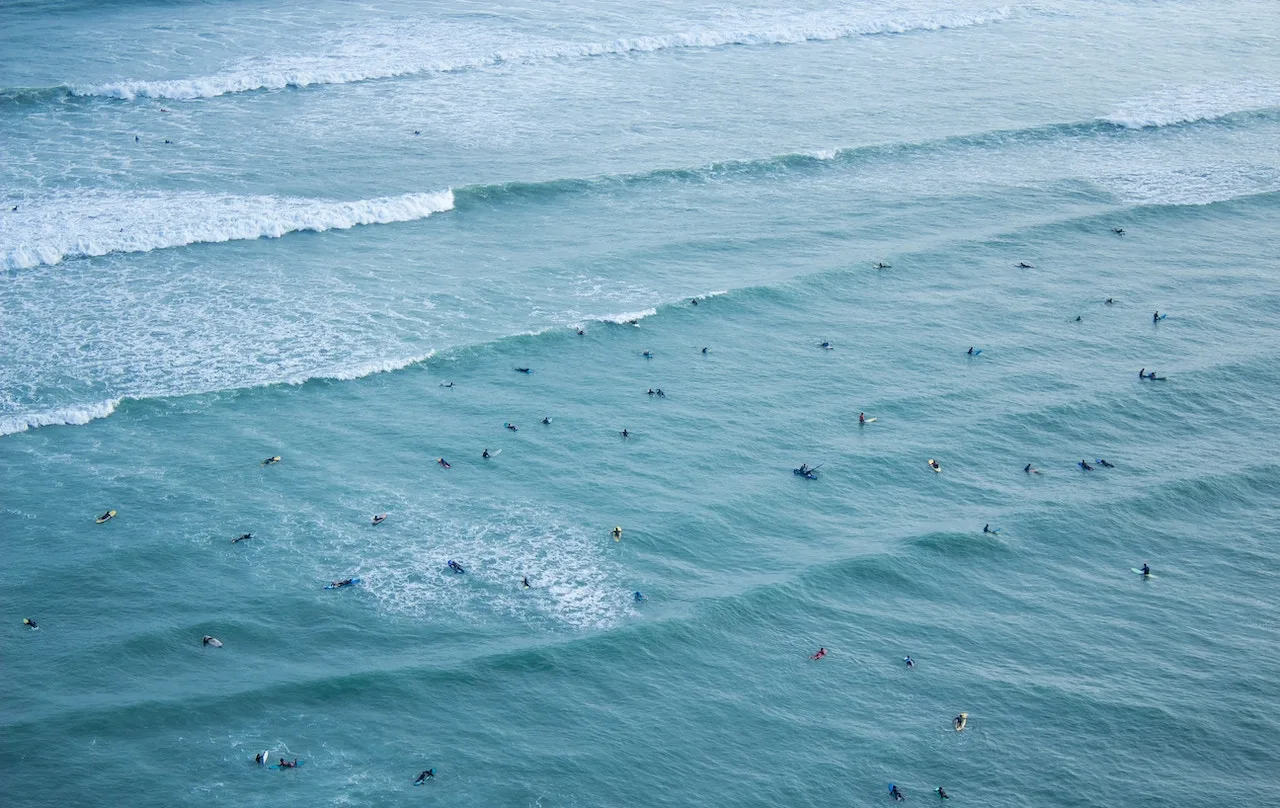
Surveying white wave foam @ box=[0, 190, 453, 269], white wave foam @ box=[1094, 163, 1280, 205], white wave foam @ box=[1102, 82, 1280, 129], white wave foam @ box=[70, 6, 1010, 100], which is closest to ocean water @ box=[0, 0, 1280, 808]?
white wave foam @ box=[0, 190, 453, 269]

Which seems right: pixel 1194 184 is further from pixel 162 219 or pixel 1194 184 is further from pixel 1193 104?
pixel 162 219

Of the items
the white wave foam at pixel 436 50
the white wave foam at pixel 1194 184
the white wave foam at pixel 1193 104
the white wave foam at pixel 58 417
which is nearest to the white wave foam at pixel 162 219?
the white wave foam at pixel 58 417

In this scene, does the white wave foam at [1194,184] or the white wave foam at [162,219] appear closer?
the white wave foam at [162,219]

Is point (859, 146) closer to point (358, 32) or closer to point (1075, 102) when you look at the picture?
point (1075, 102)

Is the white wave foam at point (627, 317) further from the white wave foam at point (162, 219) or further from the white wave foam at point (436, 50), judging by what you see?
the white wave foam at point (436, 50)

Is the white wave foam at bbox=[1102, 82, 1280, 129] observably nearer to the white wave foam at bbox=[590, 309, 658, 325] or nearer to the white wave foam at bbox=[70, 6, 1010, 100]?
the white wave foam at bbox=[70, 6, 1010, 100]

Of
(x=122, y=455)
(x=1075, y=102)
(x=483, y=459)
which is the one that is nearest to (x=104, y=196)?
(x=122, y=455)
